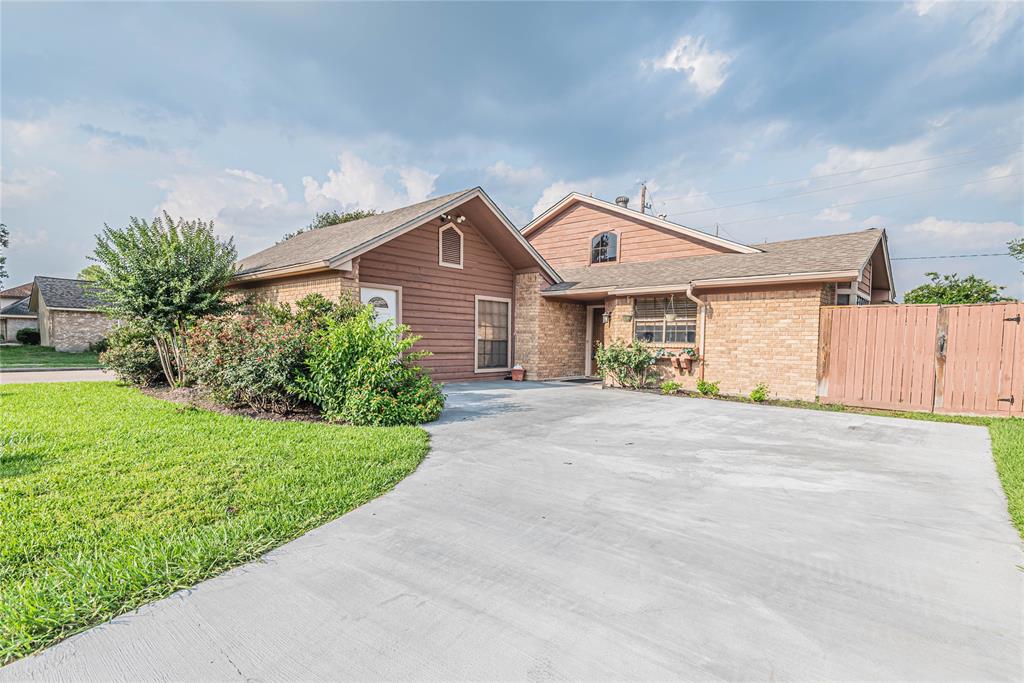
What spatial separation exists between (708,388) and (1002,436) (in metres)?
4.91

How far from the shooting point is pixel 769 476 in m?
4.48

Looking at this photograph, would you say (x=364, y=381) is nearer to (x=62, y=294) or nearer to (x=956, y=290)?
(x=956, y=290)

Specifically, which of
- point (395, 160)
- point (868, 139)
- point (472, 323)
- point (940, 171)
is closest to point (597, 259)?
point (472, 323)

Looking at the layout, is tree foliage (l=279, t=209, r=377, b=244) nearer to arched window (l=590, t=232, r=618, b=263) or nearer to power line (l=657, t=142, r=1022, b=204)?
arched window (l=590, t=232, r=618, b=263)

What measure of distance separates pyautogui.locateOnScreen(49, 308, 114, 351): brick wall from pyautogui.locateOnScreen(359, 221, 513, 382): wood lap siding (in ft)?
81.4

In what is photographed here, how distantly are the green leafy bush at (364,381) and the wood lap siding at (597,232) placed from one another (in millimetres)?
10044

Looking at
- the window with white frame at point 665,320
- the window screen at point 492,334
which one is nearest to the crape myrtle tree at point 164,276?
the window screen at point 492,334

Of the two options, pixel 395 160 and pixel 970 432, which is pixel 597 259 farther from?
pixel 970 432

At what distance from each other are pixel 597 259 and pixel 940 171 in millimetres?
14149

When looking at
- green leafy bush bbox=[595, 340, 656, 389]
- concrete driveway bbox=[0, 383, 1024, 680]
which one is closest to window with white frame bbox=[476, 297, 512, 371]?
green leafy bush bbox=[595, 340, 656, 389]

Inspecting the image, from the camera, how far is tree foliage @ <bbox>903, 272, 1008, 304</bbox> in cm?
1952

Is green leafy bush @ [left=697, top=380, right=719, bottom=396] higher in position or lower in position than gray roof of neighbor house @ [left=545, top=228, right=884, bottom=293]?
lower

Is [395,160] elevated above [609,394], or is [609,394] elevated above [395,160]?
[395,160]

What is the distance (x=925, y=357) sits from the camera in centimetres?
852
